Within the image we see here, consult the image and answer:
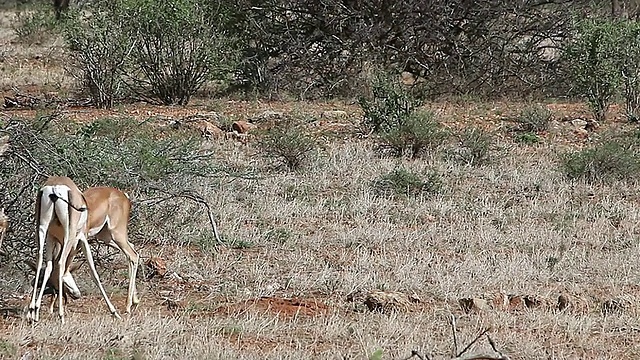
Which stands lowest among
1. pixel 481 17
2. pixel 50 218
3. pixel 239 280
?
pixel 239 280

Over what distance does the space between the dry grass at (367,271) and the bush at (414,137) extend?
29 cm

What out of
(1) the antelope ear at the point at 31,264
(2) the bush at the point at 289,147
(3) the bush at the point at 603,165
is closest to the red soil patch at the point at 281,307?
(1) the antelope ear at the point at 31,264

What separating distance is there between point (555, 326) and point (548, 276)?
5.44 ft

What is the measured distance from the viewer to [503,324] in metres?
6.70

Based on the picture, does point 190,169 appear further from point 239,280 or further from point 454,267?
point 454,267

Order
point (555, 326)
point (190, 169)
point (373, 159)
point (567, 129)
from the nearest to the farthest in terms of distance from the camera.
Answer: point (555, 326)
point (190, 169)
point (373, 159)
point (567, 129)

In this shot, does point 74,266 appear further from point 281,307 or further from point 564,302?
point 564,302

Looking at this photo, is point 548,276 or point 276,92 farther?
point 276,92

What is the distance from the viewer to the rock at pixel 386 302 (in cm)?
713

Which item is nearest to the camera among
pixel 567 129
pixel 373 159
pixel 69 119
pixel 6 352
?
pixel 6 352

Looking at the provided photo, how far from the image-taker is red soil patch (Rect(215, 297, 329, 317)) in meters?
7.11

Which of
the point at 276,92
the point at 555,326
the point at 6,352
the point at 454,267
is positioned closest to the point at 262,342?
the point at 6,352

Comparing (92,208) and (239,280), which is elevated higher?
(92,208)

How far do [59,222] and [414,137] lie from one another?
27.1 ft
